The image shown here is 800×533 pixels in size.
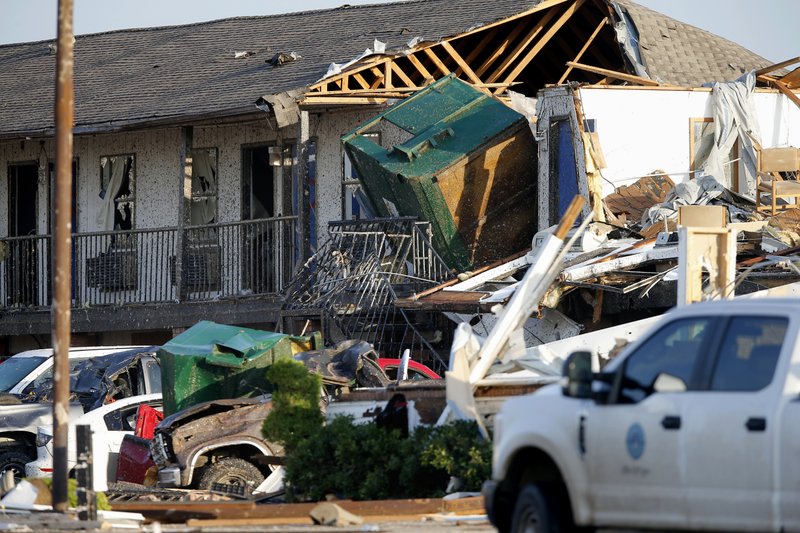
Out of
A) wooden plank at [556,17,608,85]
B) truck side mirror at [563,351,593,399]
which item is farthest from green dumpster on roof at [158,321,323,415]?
wooden plank at [556,17,608,85]

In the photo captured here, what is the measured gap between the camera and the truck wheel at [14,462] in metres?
16.4

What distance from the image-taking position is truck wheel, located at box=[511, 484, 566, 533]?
26.0 ft

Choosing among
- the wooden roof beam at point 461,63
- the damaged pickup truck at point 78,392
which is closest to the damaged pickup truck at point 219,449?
the damaged pickup truck at point 78,392

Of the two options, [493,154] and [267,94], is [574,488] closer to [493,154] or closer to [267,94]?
[493,154]

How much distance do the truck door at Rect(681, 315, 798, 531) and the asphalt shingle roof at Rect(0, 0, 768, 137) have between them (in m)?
15.1

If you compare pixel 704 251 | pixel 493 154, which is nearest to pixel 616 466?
pixel 704 251

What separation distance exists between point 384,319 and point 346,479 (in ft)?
22.9

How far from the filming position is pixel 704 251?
13.0m

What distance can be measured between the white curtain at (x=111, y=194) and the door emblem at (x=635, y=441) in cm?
1978

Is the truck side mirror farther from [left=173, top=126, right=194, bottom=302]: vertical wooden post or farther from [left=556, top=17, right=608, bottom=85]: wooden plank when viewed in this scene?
[left=173, top=126, right=194, bottom=302]: vertical wooden post

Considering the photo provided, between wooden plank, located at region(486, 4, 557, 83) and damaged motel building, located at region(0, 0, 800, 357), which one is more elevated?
wooden plank, located at region(486, 4, 557, 83)

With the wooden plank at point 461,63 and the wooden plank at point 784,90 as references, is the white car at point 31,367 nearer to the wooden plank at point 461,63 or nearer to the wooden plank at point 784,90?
the wooden plank at point 461,63

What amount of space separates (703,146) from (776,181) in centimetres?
252

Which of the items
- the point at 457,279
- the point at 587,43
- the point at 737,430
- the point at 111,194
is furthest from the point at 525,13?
the point at 737,430
